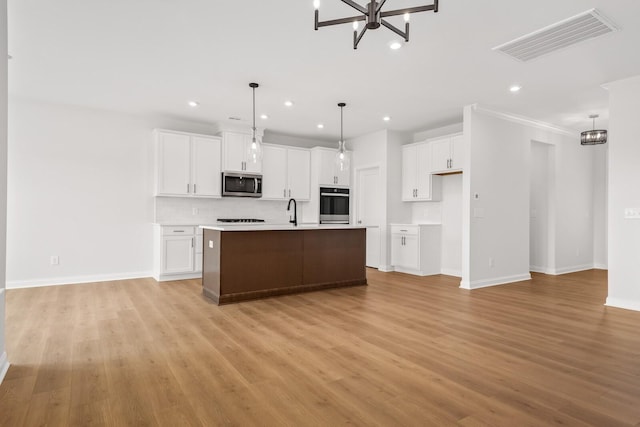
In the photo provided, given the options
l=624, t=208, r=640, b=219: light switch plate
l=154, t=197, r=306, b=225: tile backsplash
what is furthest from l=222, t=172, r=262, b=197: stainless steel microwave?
l=624, t=208, r=640, b=219: light switch plate

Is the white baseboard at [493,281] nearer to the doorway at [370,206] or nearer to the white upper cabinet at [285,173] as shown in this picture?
the doorway at [370,206]

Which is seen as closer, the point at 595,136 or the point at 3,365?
the point at 3,365

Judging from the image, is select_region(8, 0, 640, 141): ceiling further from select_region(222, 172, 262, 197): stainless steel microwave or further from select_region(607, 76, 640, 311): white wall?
select_region(222, 172, 262, 197): stainless steel microwave

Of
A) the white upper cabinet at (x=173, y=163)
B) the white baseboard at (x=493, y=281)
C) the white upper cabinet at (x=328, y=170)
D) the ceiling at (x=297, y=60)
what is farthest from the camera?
the white upper cabinet at (x=328, y=170)

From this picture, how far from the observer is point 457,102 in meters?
5.23

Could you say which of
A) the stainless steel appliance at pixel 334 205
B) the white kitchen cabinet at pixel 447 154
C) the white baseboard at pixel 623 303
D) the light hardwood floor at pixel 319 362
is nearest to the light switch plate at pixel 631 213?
the white baseboard at pixel 623 303

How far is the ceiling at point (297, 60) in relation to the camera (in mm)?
2893

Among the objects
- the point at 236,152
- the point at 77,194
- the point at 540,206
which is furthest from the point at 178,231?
the point at 540,206

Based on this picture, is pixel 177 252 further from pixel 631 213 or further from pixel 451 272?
pixel 631 213

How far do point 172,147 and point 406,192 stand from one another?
4.31 metres

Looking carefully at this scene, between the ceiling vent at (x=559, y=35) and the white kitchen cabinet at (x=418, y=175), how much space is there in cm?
307

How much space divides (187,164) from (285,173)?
1.88m

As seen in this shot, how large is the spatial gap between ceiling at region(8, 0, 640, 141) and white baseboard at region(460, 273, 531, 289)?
2626 mm

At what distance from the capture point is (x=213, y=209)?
260 inches
